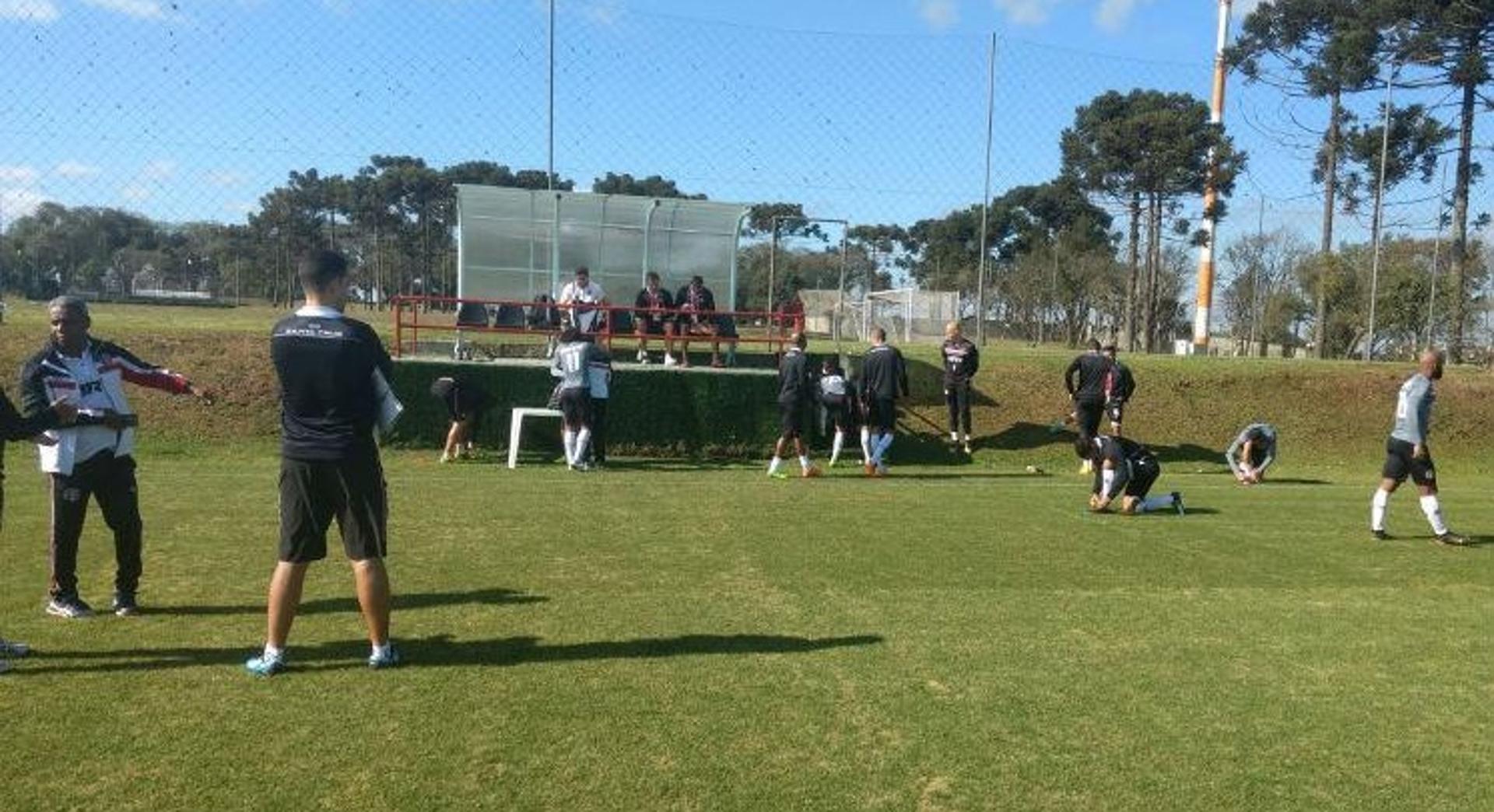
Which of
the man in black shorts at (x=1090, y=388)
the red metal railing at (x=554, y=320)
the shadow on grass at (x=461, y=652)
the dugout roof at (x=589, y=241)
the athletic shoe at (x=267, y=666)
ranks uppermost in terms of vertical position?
the dugout roof at (x=589, y=241)

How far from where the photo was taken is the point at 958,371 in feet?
55.6

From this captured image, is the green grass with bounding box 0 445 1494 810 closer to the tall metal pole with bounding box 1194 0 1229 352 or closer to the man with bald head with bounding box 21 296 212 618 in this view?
the man with bald head with bounding box 21 296 212 618

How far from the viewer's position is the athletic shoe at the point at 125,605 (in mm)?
6203

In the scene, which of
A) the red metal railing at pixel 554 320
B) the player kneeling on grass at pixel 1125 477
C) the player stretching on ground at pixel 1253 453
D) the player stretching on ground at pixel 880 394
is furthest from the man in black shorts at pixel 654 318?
the player stretching on ground at pixel 1253 453

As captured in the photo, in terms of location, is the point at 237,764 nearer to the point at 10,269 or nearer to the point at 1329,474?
the point at 1329,474

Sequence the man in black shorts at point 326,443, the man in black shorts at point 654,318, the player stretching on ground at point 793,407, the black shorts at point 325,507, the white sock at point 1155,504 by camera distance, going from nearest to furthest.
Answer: the man in black shorts at point 326,443 < the black shorts at point 325,507 < the white sock at point 1155,504 < the player stretching on ground at point 793,407 < the man in black shorts at point 654,318

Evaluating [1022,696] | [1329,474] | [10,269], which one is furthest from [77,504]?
[10,269]

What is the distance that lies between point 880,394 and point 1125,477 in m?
4.43

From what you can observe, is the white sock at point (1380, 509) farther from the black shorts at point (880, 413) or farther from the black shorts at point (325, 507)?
the black shorts at point (325, 507)

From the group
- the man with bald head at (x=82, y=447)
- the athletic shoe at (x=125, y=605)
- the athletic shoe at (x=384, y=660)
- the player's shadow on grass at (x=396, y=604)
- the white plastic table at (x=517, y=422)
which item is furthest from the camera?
the white plastic table at (x=517, y=422)

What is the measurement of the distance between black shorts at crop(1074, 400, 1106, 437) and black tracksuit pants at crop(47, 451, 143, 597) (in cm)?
1185

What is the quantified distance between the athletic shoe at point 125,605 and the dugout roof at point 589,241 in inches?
592

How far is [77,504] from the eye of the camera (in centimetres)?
609

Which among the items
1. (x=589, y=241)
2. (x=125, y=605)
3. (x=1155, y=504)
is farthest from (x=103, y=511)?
(x=589, y=241)
